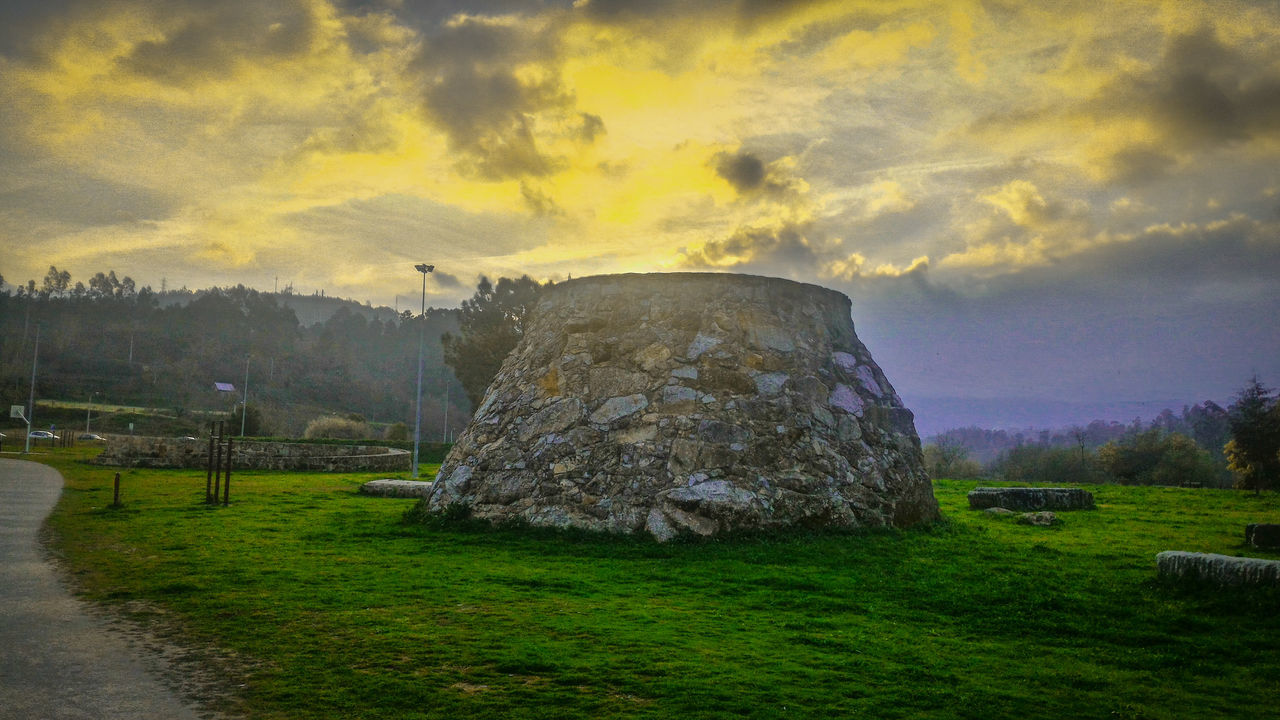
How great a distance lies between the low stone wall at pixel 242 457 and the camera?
36250 millimetres

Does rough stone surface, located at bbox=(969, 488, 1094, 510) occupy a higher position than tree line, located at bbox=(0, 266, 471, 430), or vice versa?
tree line, located at bbox=(0, 266, 471, 430)

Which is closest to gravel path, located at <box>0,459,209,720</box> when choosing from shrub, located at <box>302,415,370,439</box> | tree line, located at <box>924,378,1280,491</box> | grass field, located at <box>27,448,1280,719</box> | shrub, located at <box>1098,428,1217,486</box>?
grass field, located at <box>27,448,1280,719</box>

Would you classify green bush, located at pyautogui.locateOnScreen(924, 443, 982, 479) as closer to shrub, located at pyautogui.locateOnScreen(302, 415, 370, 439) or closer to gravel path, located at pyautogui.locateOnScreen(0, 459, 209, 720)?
gravel path, located at pyautogui.locateOnScreen(0, 459, 209, 720)

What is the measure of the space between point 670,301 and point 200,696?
1201 centimetres

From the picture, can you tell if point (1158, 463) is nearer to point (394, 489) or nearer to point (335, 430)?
point (394, 489)

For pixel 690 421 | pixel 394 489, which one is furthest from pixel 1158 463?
pixel 394 489

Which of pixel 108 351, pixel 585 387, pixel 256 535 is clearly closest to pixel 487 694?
pixel 585 387

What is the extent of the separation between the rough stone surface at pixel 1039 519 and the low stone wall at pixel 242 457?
29819 millimetres

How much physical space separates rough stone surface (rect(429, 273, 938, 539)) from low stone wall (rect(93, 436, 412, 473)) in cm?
2281

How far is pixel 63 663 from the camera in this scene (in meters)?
6.71

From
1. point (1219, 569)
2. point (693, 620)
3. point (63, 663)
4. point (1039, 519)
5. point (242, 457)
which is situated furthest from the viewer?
point (242, 457)

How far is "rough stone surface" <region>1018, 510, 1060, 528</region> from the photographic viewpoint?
17.9m

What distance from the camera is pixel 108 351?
347ft

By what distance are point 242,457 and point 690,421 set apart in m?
31.2
